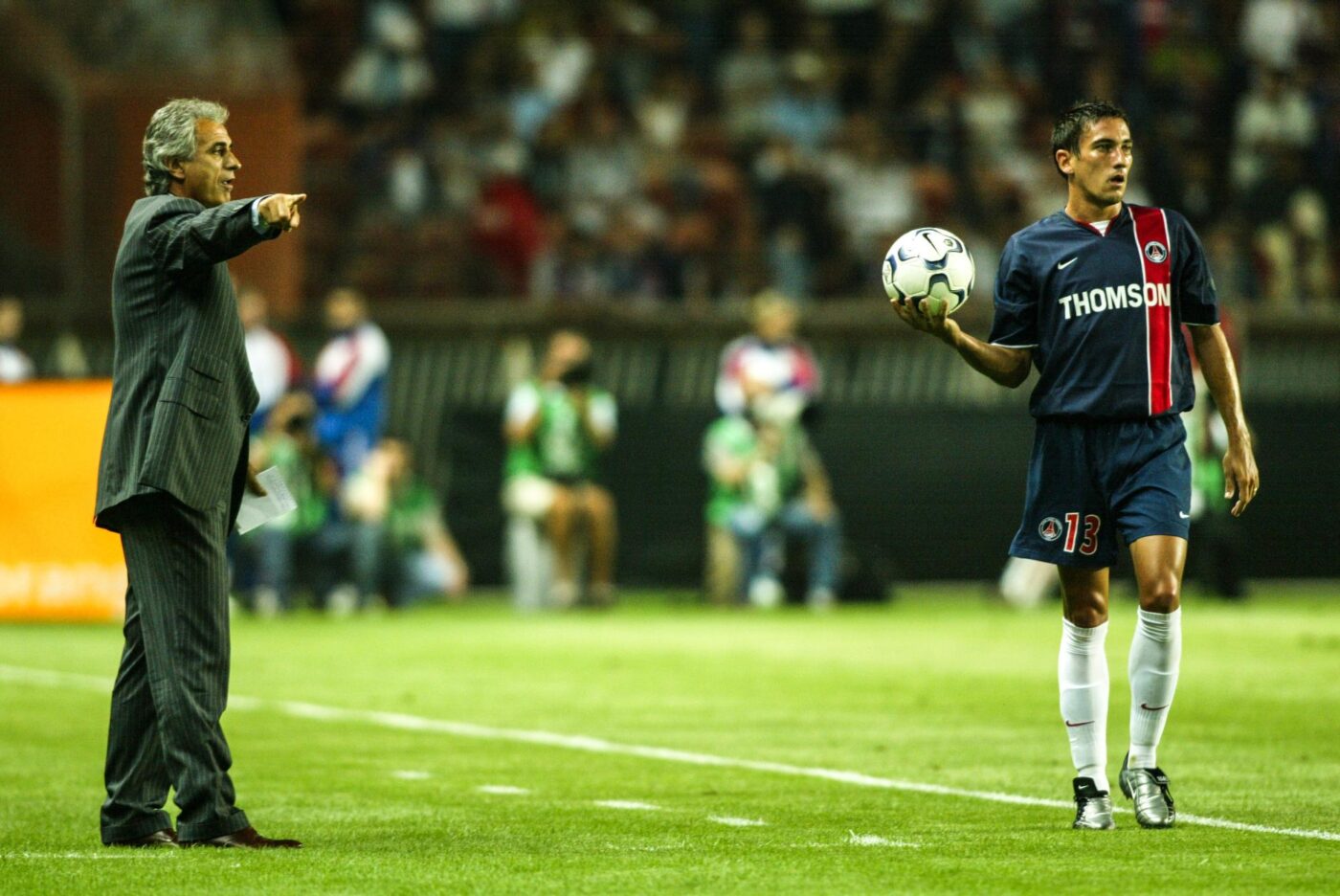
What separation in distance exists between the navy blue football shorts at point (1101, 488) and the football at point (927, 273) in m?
0.56

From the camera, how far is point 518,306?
908 inches

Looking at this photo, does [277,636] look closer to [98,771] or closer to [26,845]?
[98,771]

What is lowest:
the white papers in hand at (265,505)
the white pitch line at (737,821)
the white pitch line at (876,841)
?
the white pitch line at (737,821)

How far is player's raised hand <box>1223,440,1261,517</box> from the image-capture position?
25.9 feet

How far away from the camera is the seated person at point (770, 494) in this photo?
20.3 meters

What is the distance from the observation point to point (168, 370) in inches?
284

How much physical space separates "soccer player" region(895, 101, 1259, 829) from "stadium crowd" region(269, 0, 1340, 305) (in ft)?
53.3

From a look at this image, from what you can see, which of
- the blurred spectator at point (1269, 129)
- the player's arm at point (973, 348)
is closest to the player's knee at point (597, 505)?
the blurred spectator at point (1269, 129)

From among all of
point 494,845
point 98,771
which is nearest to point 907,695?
point 98,771

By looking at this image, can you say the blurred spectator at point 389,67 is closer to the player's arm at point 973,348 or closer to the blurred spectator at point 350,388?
the blurred spectator at point 350,388

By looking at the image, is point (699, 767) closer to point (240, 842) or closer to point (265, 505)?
point (265, 505)

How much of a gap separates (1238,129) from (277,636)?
13.9m

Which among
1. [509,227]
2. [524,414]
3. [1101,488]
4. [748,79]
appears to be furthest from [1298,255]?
[1101,488]

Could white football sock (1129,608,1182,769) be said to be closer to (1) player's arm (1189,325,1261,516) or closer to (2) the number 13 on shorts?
(2) the number 13 on shorts
